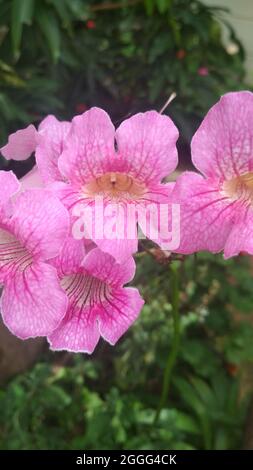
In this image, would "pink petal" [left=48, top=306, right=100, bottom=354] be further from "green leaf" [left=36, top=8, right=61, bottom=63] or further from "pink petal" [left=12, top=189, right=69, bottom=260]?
"green leaf" [left=36, top=8, right=61, bottom=63]

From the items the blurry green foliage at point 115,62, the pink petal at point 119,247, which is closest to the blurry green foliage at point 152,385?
the blurry green foliage at point 115,62

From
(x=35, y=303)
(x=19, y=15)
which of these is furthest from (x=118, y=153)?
(x=19, y=15)

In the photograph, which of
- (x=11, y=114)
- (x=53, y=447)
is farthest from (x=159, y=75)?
(x=53, y=447)

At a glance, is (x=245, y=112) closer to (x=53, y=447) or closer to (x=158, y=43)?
(x=53, y=447)

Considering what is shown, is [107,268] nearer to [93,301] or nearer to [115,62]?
[93,301]

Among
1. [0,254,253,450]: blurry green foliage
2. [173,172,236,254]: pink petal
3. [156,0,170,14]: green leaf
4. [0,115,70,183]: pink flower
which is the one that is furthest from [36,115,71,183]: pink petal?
[156,0,170,14]: green leaf
